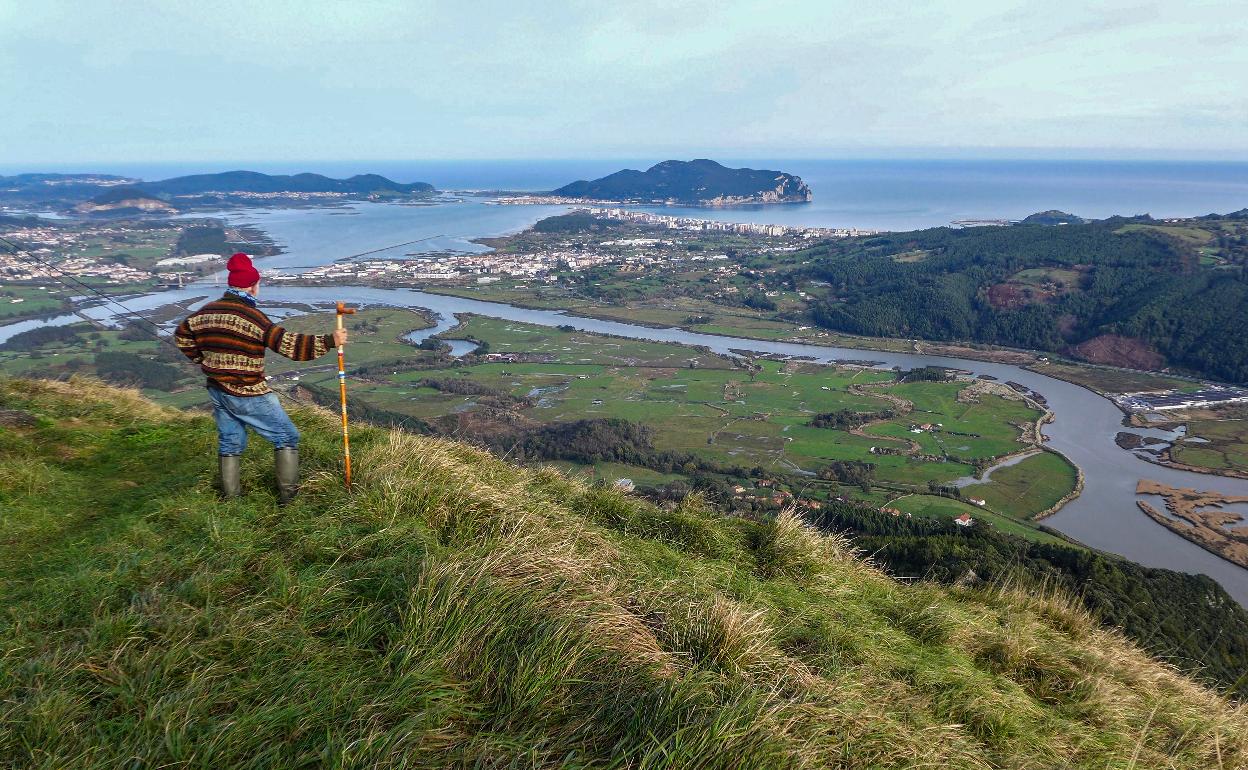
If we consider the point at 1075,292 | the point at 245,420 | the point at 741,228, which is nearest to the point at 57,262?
the point at 245,420

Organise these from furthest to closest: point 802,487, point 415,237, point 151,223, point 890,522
→ point 415,237 < point 151,223 < point 802,487 < point 890,522

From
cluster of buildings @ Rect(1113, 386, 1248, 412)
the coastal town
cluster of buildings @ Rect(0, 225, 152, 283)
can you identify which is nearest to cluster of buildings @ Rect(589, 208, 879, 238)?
cluster of buildings @ Rect(1113, 386, 1248, 412)

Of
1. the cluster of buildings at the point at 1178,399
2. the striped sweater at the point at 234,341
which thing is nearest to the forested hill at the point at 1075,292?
the cluster of buildings at the point at 1178,399

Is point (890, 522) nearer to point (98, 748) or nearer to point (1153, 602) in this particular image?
point (1153, 602)

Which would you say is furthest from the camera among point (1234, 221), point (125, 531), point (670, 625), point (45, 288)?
point (1234, 221)

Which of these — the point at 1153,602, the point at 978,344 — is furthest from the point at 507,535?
the point at 978,344

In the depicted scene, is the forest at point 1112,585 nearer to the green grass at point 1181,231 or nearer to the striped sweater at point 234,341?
the striped sweater at point 234,341

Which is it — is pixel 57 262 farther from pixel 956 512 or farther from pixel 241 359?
pixel 956 512
